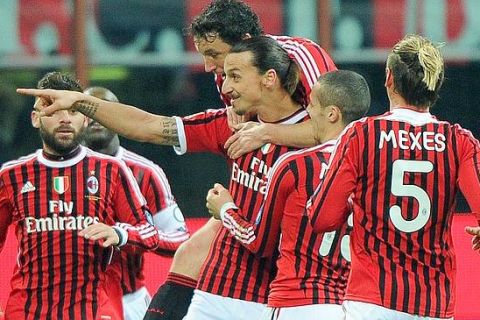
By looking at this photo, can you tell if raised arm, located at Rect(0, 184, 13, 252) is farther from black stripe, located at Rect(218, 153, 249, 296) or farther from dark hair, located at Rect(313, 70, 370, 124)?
dark hair, located at Rect(313, 70, 370, 124)

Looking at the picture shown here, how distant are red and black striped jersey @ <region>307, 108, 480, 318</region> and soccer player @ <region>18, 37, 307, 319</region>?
26.4 inches

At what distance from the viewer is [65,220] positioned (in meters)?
5.52

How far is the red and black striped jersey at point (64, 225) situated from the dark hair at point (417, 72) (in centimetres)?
144

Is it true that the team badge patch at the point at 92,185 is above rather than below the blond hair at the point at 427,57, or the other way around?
below

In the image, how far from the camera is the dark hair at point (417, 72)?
455cm

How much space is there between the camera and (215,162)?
1074cm

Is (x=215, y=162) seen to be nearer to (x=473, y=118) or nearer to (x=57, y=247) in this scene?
(x=473, y=118)

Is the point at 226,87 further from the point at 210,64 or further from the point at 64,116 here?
the point at 64,116

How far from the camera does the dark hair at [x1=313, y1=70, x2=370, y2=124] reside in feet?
15.9

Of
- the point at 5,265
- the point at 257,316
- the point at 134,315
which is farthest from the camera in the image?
the point at 5,265

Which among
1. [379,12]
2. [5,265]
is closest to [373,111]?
[379,12]

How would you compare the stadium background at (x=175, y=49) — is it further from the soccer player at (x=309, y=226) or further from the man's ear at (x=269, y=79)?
the soccer player at (x=309, y=226)

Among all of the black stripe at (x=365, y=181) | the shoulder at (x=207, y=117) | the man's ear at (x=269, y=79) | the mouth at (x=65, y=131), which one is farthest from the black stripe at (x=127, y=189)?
the black stripe at (x=365, y=181)

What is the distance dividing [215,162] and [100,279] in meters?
5.19
